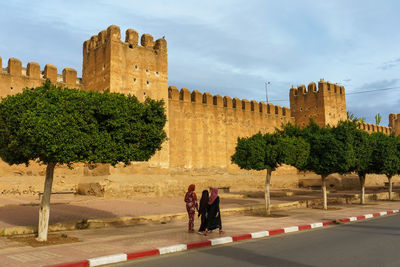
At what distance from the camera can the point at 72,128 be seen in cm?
705

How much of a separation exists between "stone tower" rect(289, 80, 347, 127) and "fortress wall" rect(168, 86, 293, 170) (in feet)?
16.8

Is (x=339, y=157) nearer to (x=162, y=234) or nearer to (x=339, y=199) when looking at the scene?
(x=339, y=199)

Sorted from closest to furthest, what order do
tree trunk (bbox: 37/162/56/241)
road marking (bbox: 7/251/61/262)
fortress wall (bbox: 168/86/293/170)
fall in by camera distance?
road marking (bbox: 7/251/61/262), tree trunk (bbox: 37/162/56/241), fortress wall (bbox: 168/86/293/170)

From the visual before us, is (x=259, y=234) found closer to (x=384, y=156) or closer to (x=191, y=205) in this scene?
(x=191, y=205)

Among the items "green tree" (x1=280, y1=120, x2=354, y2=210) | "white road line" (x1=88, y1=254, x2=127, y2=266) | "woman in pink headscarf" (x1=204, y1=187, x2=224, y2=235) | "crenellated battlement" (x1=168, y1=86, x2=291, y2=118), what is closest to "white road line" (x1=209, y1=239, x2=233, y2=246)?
"woman in pink headscarf" (x1=204, y1=187, x2=224, y2=235)

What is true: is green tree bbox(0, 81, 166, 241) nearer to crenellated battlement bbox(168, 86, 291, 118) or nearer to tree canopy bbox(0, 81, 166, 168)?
tree canopy bbox(0, 81, 166, 168)

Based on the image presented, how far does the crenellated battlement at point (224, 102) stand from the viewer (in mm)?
24664

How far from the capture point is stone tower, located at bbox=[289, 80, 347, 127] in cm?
3206

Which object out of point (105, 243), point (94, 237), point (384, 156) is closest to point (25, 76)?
point (94, 237)

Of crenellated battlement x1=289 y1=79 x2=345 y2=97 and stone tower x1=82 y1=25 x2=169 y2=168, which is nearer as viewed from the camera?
stone tower x1=82 y1=25 x2=169 y2=168

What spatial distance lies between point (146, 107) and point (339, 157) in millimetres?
10665

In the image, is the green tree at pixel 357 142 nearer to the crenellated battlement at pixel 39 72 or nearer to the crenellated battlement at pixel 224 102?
the crenellated battlement at pixel 224 102

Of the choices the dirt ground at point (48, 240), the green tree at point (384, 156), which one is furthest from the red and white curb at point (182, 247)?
the green tree at point (384, 156)

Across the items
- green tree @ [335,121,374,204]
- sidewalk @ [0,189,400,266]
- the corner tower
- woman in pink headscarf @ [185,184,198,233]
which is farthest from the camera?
the corner tower
